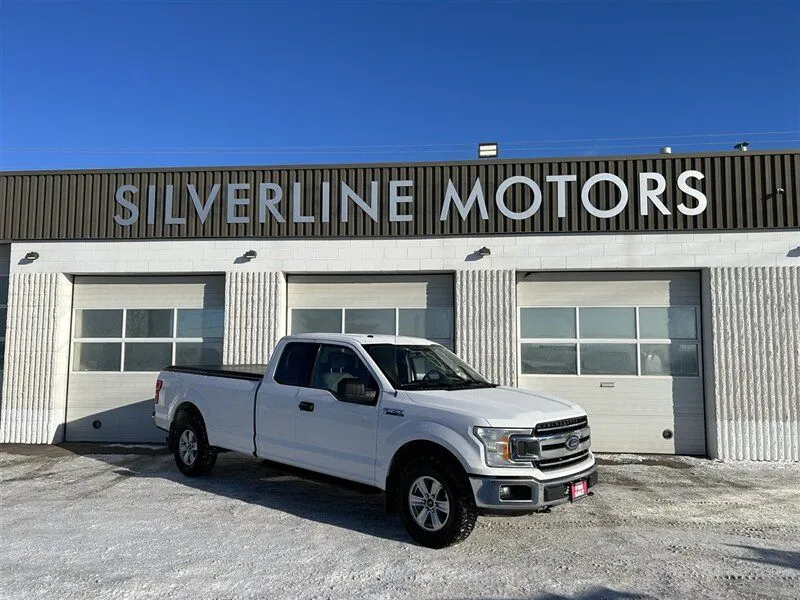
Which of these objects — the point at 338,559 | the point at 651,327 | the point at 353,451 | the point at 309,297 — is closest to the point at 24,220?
the point at 309,297

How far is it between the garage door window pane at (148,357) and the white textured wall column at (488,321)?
223 inches

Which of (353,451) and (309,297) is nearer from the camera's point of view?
(353,451)

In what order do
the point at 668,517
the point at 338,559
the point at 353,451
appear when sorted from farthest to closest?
the point at 668,517, the point at 353,451, the point at 338,559

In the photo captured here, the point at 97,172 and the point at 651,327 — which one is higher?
the point at 97,172

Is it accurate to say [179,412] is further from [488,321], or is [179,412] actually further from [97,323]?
[488,321]

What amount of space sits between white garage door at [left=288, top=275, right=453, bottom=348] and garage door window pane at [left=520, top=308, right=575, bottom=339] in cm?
139

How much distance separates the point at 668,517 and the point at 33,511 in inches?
278

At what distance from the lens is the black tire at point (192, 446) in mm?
8336

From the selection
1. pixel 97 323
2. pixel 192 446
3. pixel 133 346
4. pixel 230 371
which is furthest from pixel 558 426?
pixel 97 323

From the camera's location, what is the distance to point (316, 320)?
1194cm

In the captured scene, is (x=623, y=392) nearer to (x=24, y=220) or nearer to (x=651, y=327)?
(x=651, y=327)

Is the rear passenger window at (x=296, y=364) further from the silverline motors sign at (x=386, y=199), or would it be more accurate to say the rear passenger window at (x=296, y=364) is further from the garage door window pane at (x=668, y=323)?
the garage door window pane at (x=668, y=323)

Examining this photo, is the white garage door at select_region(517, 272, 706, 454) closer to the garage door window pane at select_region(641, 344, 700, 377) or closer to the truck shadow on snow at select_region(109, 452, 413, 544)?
the garage door window pane at select_region(641, 344, 700, 377)

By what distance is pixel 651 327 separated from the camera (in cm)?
1117
